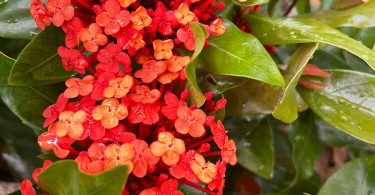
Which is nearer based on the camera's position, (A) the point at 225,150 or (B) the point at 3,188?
(A) the point at 225,150

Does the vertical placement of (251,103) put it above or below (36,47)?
below

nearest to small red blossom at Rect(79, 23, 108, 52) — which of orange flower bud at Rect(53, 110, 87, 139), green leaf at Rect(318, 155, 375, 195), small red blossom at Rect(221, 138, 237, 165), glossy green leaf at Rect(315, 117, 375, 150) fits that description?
orange flower bud at Rect(53, 110, 87, 139)

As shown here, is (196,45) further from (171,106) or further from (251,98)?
(251,98)

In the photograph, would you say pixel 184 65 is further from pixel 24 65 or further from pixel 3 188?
pixel 3 188

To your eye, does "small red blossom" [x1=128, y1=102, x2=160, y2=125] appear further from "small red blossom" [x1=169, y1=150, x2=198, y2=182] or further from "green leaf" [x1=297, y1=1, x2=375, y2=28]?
"green leaf" [x1=297, y1=1, x2=375, y2=28]

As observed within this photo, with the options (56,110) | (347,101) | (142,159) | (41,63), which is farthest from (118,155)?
Answer: (347,101)

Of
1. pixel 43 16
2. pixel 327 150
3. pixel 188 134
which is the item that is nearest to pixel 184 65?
pixel 188 134

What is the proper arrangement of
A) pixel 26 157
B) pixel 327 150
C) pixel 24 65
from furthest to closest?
pixel 327 150, pixel 26 157, pixel 24 65
